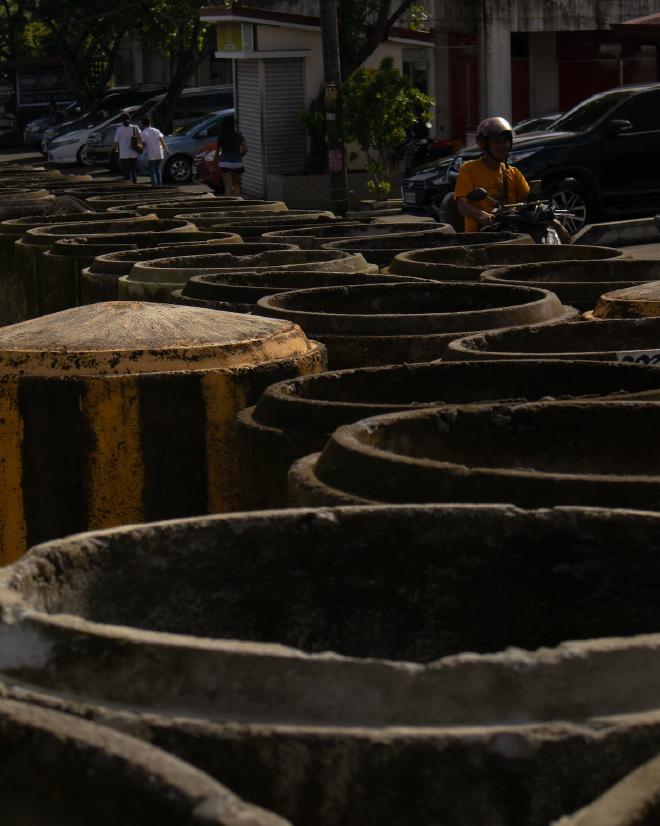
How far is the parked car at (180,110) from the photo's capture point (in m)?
42.1

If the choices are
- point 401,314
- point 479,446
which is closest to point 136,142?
point 401,314

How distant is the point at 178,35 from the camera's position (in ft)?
140

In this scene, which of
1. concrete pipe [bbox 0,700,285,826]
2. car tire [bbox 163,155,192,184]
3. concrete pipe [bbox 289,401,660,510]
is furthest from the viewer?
car tire [bbox 163,155,192,184]

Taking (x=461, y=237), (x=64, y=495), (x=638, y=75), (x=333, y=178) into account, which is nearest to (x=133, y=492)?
(x=64, y=495)

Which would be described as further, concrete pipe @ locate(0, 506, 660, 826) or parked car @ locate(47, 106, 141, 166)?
parked car @ locate(47, 106, 141, 166)

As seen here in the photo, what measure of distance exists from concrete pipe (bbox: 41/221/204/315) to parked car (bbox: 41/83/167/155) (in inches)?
1317

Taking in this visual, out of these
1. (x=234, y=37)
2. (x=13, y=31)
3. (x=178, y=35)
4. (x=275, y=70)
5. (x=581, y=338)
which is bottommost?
(x=581, y=338)

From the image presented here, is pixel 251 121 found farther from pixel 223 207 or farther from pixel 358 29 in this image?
pixel 223 207

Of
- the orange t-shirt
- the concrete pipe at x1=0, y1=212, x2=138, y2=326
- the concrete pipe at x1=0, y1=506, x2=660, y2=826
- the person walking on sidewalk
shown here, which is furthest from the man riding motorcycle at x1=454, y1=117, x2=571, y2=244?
the person walking on sidewalk

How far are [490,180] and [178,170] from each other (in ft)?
89.1

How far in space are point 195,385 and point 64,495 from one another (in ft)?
1.63

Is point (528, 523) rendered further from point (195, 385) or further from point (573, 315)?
point (573, 315)

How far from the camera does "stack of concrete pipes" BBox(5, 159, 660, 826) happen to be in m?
2.12

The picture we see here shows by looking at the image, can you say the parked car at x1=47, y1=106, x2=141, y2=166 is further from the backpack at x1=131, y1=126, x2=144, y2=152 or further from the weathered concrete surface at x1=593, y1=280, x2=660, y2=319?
the weathered concrete surface at x1=593, y1=280, x2=660, y2=319
